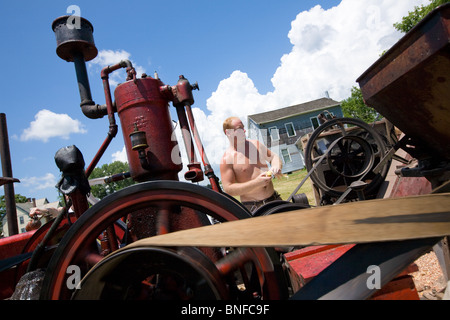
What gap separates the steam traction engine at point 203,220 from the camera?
2.77ft

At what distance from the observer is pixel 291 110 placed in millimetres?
35062

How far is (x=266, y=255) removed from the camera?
3.43 ft

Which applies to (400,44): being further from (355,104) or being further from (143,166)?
(355,104)

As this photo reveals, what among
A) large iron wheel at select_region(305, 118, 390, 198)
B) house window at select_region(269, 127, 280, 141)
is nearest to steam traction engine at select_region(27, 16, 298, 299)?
large iron wheel at select_region(305, 118, 390, 198)

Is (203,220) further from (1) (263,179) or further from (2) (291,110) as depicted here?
(2) (291,110)

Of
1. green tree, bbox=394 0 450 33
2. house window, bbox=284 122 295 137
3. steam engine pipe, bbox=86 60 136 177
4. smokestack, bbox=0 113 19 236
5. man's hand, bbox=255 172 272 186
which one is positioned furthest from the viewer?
house window, bbox=284 122 295 137

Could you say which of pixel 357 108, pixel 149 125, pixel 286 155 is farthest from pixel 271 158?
pixel 357 108

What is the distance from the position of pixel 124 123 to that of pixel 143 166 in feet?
1.41

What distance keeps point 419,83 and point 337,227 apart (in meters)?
2.03

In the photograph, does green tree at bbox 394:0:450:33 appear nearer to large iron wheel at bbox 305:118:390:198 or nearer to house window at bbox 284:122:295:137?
house window at bbox 284:122:295:137

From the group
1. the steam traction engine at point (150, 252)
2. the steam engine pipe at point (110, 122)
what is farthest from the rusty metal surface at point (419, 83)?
the steam engine pipe at point (110, 122)

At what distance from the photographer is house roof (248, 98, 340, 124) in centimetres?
3356

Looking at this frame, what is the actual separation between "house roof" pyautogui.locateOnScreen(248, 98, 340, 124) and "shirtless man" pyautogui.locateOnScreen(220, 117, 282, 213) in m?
30.0

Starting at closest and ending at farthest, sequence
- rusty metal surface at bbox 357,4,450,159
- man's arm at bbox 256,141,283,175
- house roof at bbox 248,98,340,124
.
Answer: rusty metal surface at bbox 357,4,450,159 < man's arm at bbox 256,141,283,175 < house roof at bbox 248,98,340,124
